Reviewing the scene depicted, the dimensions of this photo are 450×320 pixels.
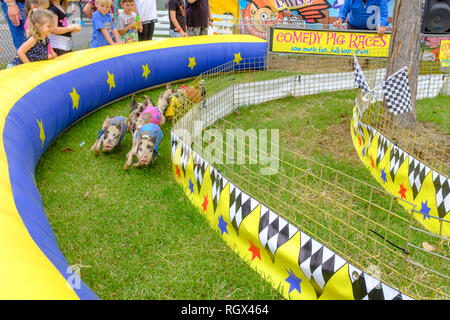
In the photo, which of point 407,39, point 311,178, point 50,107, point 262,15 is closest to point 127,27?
point 50,107

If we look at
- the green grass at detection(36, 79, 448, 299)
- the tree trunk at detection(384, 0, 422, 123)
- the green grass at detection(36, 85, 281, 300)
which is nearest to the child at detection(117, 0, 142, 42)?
the green grass at detection(36, 79, 448, 299)

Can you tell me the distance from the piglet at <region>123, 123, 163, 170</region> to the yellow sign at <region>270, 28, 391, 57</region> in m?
4.55

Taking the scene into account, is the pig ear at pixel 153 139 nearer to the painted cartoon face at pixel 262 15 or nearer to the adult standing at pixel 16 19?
the adult standing at pixel 16 19

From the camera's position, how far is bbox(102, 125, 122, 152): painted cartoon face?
15.3ft

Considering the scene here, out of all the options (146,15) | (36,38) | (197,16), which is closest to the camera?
(36,38)

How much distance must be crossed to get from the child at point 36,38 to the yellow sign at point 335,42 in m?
4.32

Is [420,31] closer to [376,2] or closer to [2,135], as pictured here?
[376,2]

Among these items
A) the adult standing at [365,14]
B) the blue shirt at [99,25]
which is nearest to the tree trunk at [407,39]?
the adult standing at [365,14]

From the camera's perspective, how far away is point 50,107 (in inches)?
187

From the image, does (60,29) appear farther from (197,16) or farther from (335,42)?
(335,42)

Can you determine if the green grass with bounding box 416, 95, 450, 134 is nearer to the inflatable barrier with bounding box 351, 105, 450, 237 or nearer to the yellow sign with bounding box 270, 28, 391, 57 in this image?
the yellow sign with bounding box 270, 28, 391, 57

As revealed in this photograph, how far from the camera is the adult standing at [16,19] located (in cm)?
594

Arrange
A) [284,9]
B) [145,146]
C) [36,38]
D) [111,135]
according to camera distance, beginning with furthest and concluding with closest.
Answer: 1. [284,9]
2. [36,38]
3. [111,135]
4. [145,146]

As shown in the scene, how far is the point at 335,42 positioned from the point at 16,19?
5.58 m
